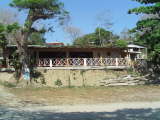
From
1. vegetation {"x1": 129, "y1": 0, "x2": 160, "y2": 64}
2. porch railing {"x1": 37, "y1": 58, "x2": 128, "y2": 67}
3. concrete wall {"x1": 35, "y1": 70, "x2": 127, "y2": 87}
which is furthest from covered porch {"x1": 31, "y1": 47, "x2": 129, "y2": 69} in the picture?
vegetation {"x1": 129, "y1": 0, "x2": 160, "y2": 64}

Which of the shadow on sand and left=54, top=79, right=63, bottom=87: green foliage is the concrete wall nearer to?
left=54, top=79, right=63, bottom=87: green foliage

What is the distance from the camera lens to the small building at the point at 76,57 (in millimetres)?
32344

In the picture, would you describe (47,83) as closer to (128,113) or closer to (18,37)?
(18,37)

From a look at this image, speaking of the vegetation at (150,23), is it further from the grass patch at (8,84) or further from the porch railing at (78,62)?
the grass patch at (8,84)

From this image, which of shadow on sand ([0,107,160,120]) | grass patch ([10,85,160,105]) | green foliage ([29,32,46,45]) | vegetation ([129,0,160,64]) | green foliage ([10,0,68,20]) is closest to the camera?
shadow on sand ([0,107,160,120])

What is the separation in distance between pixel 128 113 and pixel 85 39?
43.8m

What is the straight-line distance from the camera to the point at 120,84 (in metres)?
30.8

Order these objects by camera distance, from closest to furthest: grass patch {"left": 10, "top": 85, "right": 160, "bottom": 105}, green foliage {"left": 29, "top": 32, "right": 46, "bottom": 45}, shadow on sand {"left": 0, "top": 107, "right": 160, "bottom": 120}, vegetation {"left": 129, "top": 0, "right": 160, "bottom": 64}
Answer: shadow on sand {"left": 0, "top": 107, "right": 160, "bottom": 120}, vegetation {"left": 129, "top": 0, "right": 160, "bottom": 64}, grass patch {"left": 10, "top": 85, "right": 160, "bottom": 105}, green foliage {"left": 29, "top": 32, "right": 46, "bottom": 45}

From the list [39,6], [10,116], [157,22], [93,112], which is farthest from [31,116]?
[39,6]

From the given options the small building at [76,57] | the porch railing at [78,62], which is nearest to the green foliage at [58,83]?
the small building at [76,57]

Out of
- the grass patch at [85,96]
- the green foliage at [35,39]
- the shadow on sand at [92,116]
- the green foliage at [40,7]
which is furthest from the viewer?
the green foliage at [35,39]

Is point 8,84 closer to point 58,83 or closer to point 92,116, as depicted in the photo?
point 58,83

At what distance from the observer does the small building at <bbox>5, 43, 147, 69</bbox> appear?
3234 centimetres

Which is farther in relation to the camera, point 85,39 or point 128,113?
point 85,39
